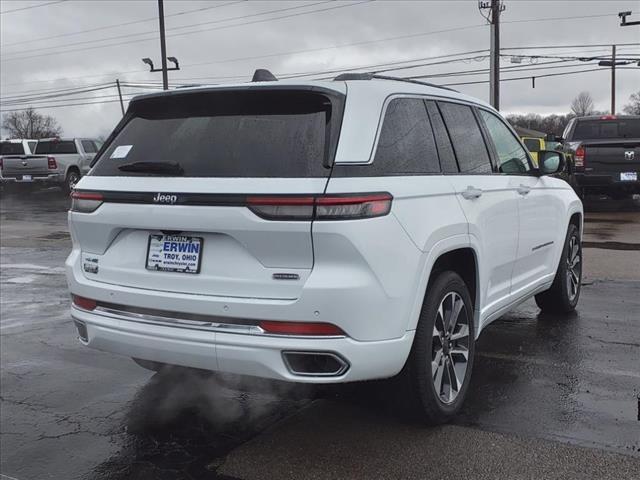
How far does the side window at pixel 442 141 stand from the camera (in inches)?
157

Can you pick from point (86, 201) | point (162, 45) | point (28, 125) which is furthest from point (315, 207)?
point (28, 125)

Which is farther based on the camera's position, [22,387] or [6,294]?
[6,294]

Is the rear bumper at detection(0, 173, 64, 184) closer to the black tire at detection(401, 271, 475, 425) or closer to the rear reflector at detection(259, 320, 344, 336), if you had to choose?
the black tire at detection(401, 271, 475, 425)

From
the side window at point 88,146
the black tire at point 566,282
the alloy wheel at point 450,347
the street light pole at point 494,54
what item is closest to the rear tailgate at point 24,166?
the side window at point 88,146

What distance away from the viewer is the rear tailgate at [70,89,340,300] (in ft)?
Result: 10.4

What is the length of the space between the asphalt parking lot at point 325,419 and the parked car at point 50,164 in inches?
798

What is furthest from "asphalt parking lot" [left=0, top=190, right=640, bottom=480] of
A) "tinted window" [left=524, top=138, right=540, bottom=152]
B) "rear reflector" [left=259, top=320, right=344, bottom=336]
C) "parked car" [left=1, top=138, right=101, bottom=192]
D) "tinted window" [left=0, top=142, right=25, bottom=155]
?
"tinted window" [left=0, top=142, right=25, bottom=155]

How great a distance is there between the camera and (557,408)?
403 cm

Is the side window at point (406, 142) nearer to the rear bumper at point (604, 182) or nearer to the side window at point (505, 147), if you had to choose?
the side window at point (505, 147)

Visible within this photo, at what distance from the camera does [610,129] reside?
49.8 ft

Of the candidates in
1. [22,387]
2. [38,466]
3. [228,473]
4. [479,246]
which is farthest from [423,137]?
[22,387]

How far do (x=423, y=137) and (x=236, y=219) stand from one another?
1.28 metres

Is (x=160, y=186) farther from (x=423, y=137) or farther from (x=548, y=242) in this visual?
(x=548, y=242)

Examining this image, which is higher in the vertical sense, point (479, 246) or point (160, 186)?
point (160, 186)
